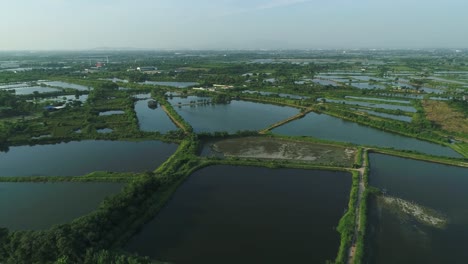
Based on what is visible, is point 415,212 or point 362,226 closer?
point 362,226

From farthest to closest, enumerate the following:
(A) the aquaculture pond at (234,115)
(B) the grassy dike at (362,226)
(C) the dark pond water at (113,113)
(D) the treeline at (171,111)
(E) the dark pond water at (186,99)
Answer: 1. (E) the dark pond water at (186,99)
2. (C) the dark pond water at (113,113)
3. (A) the aquaculture pond at (234,115)
4. (D) the treeline at (171,111)
5. (B) the grassy dike at (362,226)

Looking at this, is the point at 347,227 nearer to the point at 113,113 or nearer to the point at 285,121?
the point at 285,121

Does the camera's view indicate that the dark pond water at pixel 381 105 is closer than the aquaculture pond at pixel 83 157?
No

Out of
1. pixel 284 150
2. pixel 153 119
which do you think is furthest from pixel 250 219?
pixel 153 119

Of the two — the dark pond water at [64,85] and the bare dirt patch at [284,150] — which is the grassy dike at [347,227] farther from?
the dark pond water at [64,85]

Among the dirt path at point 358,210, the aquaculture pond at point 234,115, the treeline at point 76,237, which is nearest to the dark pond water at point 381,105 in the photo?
the aquaculture pond at point 234,115

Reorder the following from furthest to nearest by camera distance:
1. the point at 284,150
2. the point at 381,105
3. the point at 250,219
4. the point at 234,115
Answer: the point at 381,105
the point at 234,115
the point at 284,150
the point at 250,219
